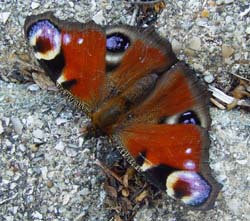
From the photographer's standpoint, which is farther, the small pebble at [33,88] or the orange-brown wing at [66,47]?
the small pebble at [33,88]

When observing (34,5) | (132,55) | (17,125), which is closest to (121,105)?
(132,55)

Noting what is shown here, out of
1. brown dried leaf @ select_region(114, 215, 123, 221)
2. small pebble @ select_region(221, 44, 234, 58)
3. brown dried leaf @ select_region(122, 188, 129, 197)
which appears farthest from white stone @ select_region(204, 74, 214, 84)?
brown dried leaf @ select_region(114, 215, 123, 221)

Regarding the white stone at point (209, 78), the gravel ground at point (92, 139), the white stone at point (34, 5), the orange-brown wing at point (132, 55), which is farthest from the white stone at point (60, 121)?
the white stone at point (209, 78)

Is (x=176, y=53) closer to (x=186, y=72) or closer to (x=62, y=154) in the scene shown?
(x=186, y=72)

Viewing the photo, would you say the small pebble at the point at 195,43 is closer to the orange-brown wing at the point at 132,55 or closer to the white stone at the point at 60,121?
the orange-brown wing at the point at 132,55

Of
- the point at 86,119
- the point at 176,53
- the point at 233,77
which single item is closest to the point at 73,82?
the point at 86,119

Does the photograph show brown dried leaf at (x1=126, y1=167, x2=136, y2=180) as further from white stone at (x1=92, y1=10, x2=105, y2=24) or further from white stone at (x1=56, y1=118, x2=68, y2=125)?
white stone at (x1=92, y1=10, x2=105, y2=24)

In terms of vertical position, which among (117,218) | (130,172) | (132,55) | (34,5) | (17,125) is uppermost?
(34,5)

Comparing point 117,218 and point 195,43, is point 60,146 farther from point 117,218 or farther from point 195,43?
point 195,43
